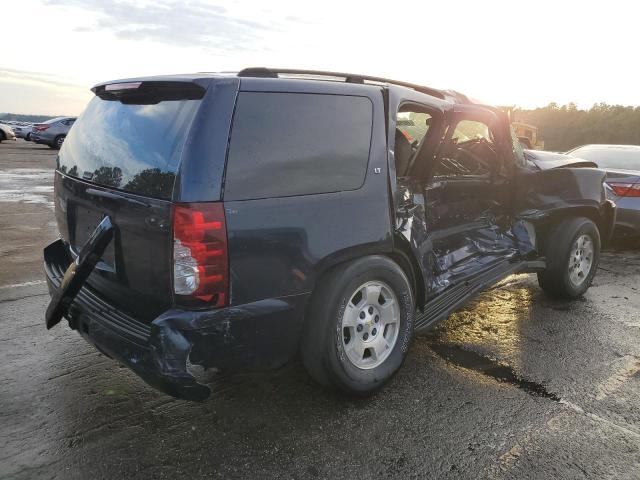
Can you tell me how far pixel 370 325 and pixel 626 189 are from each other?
5520 mm

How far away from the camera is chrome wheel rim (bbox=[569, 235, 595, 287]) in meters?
4.94

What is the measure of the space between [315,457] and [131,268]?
4.34 ft

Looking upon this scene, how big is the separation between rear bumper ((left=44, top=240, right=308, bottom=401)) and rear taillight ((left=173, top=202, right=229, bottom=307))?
0.28 ft

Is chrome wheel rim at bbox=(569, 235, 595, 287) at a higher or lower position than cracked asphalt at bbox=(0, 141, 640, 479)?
higher

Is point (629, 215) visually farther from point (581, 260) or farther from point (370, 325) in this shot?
point (370, 325)

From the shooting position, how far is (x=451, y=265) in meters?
3.90

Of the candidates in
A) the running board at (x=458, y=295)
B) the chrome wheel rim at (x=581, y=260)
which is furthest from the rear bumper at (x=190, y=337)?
the chrome wheel rim at (x=581, y=260)

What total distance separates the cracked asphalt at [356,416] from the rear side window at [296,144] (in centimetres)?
129

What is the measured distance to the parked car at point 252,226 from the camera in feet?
7.93

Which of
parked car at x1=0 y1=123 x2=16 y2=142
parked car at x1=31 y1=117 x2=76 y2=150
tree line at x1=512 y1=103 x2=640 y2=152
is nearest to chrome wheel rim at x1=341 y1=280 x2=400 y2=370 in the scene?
parked car at x1=31 y1=117 x2=76 y2=150

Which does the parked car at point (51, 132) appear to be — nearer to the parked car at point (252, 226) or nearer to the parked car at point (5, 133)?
the parked car at point (5, 133)

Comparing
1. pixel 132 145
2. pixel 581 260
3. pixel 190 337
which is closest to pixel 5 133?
pixel 132 145

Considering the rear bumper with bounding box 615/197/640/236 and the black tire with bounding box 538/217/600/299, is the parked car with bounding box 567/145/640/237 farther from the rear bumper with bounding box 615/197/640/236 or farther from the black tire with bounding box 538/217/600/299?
the black tire with bounding box 538/217/600/299

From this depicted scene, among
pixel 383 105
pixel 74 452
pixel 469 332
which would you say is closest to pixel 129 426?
pixel 74 452
